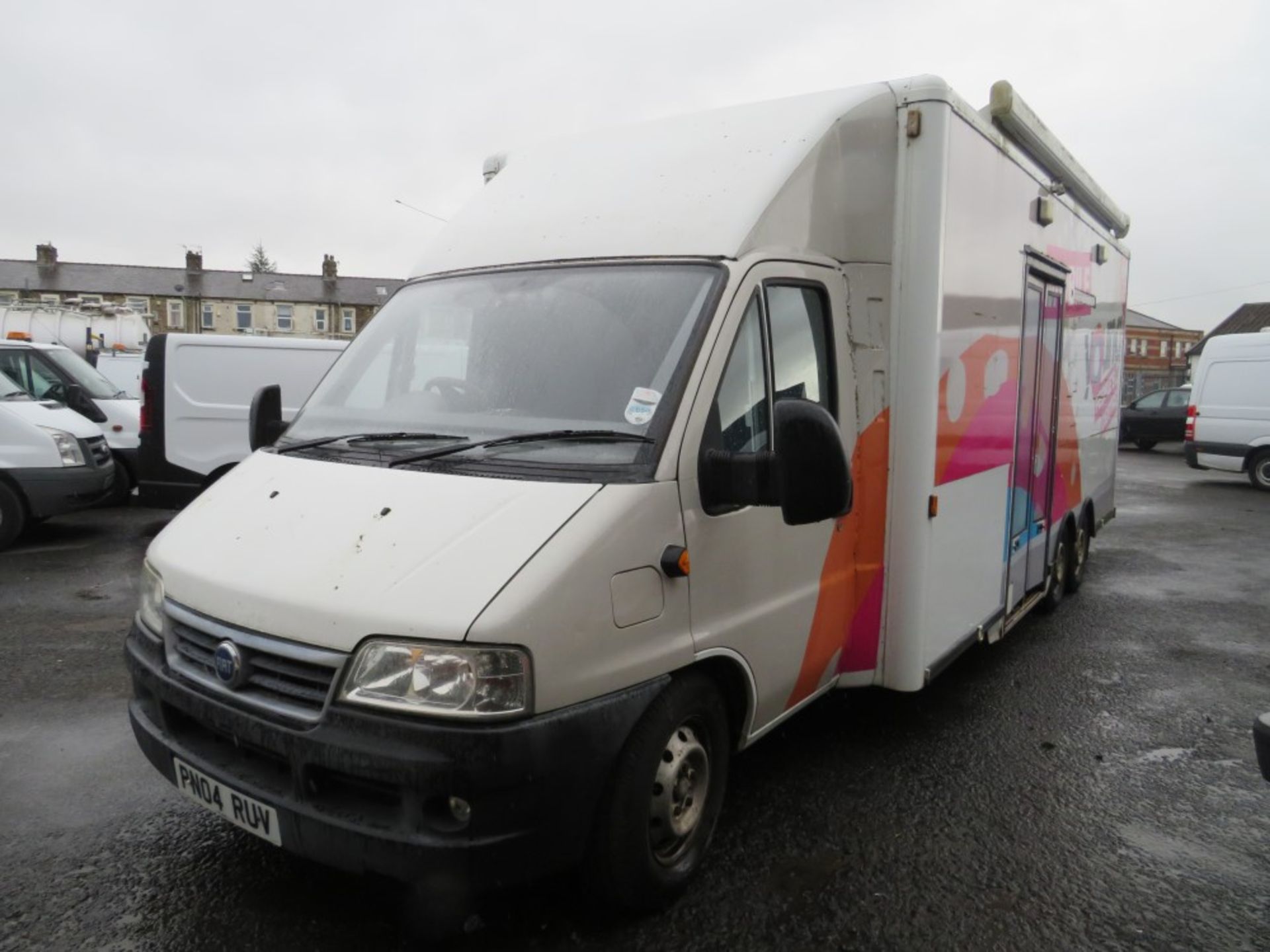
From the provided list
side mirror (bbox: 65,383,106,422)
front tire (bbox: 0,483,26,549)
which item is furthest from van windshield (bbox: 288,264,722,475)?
side mirror (bbox: 65,383,106,422)

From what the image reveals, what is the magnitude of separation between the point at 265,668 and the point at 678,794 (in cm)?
136

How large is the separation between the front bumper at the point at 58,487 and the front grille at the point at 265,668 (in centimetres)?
716

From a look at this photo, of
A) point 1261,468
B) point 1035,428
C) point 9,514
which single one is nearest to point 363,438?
point 1035,428

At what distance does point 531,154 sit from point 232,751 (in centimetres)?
296

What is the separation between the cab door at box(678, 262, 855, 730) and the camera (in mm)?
3020

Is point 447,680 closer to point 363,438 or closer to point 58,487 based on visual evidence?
point 363,438

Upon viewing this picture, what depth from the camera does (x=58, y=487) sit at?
885cm

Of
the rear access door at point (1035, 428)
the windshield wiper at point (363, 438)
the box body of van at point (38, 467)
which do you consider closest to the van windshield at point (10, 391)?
the box body of van at point (38, 467)

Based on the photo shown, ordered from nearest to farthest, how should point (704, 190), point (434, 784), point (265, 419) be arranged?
point (434, 784) → point (704, 190) → point (265, 419)

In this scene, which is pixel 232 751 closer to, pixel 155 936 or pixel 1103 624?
pixel 155 936

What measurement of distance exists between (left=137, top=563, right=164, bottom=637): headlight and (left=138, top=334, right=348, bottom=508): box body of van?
19.9 feet

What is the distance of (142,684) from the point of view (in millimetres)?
3092

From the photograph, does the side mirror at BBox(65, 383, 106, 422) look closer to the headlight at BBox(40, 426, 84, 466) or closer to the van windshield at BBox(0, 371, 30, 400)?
the van windshield at BBox(0, 371, 30, 400)

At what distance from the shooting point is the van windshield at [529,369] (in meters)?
3.01
